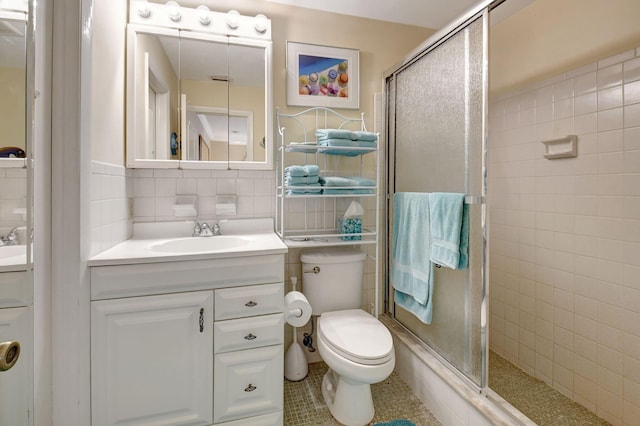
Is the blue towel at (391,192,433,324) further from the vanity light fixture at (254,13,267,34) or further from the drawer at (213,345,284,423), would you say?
the vanity light fixture at (254,13,267,34)

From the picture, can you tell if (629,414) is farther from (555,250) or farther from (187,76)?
(187,76)

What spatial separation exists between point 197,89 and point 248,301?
120 centimetres

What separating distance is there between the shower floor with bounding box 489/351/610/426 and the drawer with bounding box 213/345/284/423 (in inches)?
48.3

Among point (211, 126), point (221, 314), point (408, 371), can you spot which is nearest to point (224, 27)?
point (211, 126)

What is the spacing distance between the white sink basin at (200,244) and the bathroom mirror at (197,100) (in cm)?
41

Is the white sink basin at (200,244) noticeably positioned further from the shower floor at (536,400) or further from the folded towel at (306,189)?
the shower floor at (536,400)

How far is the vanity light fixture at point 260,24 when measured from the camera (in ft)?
5.89

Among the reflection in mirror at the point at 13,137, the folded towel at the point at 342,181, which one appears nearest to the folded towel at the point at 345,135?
the folded towel at the point at 342,181

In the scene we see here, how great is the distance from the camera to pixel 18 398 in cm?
71

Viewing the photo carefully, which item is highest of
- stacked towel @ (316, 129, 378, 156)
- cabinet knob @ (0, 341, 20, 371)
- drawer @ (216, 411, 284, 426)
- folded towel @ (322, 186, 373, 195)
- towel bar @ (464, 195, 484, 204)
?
stacked towel @ (316, 129, 378, 156)

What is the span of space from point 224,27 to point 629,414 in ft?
9.15

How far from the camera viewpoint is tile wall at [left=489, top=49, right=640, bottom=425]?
55.7 inches

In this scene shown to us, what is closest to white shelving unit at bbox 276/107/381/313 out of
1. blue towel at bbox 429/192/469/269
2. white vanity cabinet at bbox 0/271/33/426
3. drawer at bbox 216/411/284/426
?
blue towel at bbox 429/192/469/269

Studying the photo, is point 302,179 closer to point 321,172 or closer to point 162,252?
point 321,172
